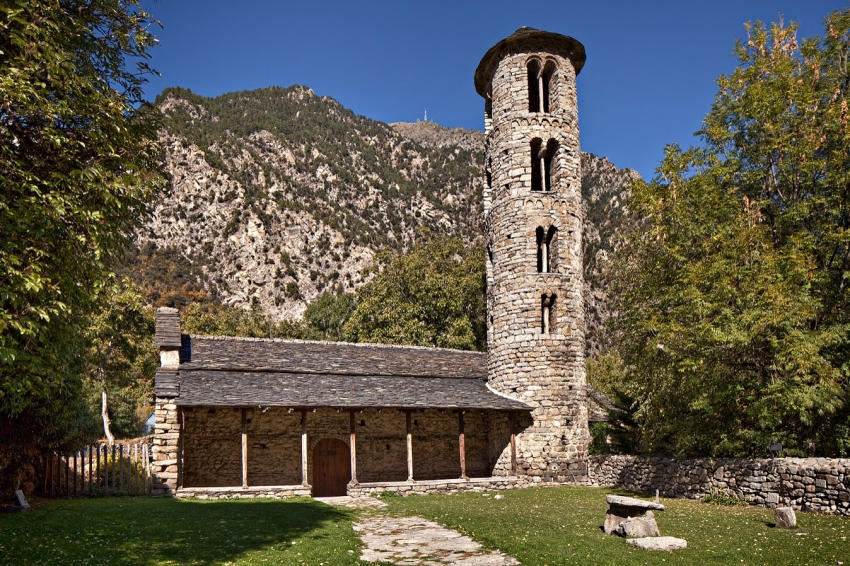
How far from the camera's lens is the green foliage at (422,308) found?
122 ft

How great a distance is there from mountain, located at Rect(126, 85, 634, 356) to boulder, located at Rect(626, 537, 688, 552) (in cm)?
6502

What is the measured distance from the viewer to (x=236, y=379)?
20500mm

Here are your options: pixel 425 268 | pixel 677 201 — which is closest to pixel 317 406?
pixel 677 201

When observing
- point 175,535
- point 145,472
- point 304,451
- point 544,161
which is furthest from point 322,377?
point 544,161

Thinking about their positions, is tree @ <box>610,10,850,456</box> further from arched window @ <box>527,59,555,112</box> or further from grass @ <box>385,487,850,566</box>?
arched window @ <box>527,59,555,112</box>

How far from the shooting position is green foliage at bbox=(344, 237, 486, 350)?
3725 centimetres

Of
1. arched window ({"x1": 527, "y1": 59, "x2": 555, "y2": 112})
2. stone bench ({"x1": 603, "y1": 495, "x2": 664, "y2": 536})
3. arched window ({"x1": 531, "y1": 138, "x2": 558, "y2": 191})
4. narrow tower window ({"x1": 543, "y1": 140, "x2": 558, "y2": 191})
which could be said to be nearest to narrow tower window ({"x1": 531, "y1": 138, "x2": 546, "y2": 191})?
arched window ({"x1": 531, "y1": 138, "x2": 558, "y2": 191})

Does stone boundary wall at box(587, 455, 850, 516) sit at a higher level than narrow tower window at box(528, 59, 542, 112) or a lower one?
lower

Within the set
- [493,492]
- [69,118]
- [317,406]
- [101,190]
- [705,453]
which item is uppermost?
[69,118]

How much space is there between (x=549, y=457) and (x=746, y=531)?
1107 cm

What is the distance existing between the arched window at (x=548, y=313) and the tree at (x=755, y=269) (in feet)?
8.66

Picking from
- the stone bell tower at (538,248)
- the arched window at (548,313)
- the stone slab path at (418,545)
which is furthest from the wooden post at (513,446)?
the stone slab path at (418,545)

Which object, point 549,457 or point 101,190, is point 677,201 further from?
point 101,190

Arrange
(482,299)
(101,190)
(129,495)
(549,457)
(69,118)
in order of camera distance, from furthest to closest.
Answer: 1. (482,299)
2. (549,457)
3. (129,495)
4. (69,118)
5. (101,190)
